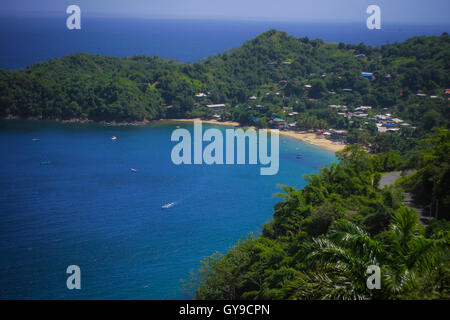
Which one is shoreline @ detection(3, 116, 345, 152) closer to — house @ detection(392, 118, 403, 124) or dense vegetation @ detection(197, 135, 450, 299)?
house @ detection(392, 118, 403, 124)

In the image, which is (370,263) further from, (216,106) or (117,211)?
(216,106)

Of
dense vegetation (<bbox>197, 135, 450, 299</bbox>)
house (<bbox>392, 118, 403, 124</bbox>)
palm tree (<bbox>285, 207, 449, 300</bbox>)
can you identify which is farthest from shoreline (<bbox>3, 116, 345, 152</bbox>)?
palm tree (<bbox>285, 207, 449, 300</bbox>)

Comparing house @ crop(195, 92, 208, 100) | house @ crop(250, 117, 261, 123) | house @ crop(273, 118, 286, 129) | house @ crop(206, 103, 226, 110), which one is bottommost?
house @ crop(273, 118, 286, 129)

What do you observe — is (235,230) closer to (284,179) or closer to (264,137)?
(284,179)

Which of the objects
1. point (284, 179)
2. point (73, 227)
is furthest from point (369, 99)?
point (73, 227)

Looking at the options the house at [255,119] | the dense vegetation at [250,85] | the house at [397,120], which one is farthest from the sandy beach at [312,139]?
the house at [397,120]
